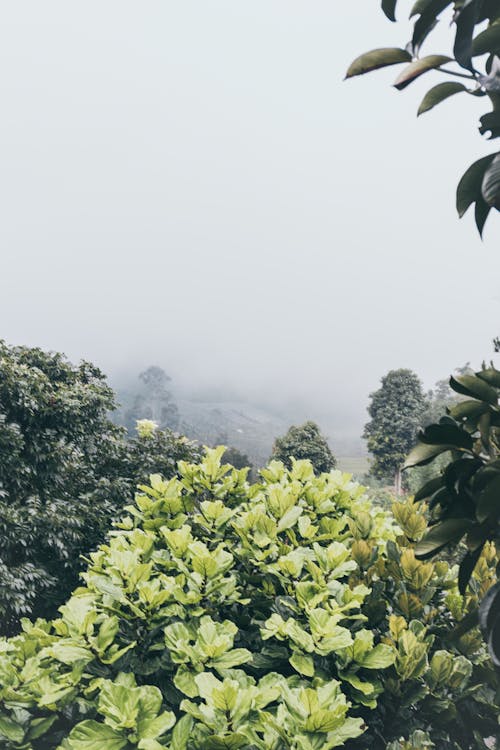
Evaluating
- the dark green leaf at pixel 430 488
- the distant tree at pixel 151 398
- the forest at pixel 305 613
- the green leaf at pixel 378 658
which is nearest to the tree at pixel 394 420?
the forest at pixel 305 613

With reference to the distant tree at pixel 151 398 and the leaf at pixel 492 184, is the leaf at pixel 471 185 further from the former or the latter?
the distant tree at pixel 151 398

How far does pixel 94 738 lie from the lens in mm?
1835

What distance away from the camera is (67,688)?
201 centimetres

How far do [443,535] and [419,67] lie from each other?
1148 mm

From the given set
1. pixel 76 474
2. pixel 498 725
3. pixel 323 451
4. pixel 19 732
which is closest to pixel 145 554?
pixel 19 732

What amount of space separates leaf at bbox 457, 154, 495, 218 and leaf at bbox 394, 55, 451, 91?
0.25 m

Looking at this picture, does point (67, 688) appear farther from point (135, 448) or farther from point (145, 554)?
point (135, 448)

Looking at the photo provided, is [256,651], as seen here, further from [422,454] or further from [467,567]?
[422,454]

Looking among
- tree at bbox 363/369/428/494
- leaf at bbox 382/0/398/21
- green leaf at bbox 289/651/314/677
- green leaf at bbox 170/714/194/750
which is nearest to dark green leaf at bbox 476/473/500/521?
leaf at bbox 382/0/398/21

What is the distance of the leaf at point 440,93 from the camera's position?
47.0 inches

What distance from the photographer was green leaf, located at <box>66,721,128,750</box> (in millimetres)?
1812

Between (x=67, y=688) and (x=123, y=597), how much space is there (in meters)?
0.39

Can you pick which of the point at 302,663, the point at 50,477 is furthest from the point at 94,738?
the point at 50,477

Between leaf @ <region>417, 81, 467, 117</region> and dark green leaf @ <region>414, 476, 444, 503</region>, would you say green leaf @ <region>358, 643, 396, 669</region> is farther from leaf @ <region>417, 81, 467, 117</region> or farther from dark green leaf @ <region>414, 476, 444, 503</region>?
leaf @ <region>417, 81, 467, 117</region>
